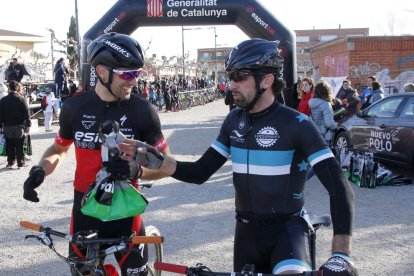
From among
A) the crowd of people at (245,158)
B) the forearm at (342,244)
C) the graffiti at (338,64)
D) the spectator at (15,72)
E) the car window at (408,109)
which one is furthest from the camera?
the graffiti at (338,64)

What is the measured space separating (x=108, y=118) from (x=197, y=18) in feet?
31.8

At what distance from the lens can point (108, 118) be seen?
3.32 meters

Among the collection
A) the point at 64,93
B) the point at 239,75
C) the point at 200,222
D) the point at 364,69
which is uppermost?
the point at 364,69

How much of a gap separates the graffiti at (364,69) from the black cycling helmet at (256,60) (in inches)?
690

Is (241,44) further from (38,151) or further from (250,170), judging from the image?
(38,151)

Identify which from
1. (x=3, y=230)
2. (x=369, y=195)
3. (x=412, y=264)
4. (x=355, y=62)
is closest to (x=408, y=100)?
(x=369, y=195)

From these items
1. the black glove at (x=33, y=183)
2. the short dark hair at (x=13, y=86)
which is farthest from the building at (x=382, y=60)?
the black glove at (x=33, y=183)

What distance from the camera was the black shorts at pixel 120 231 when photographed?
Result: 3312 millimetres

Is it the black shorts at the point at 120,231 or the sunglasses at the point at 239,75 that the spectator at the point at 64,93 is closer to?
the black shorts at the point at 120,231

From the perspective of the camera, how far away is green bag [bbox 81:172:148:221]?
2959mm

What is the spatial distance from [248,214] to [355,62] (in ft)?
58.4

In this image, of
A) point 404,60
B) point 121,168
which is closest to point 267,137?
point 121,168

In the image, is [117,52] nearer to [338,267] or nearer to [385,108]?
[338,267]

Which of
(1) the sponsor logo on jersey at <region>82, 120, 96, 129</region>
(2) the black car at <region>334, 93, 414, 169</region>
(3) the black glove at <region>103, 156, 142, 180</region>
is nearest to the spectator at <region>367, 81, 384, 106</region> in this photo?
(2) the black car at <region>334, 93, 414, 169</region>
